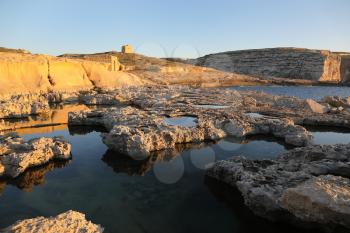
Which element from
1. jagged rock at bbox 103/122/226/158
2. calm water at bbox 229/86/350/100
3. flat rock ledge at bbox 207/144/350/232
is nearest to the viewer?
flat rock ledge at bbox 207/144/350/232

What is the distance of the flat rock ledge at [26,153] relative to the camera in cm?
1143

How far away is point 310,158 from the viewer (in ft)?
35.9

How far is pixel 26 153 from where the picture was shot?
1209cm

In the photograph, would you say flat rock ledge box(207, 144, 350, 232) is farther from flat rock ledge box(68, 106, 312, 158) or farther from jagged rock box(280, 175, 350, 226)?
flat rock ledge box(68, 106, 312, 158)

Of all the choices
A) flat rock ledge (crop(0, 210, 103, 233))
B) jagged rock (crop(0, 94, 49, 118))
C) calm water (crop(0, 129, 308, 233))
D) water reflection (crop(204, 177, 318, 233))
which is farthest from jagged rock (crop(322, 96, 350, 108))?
flat rock ledge (crop(0, 210, 103, 233))

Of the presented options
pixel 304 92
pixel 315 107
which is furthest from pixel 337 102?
pixel 304 92

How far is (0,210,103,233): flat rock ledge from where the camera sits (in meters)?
6.41

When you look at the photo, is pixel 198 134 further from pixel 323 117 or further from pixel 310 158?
pixel 323 117

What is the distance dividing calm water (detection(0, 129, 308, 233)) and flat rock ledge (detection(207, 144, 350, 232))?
19.9 inches

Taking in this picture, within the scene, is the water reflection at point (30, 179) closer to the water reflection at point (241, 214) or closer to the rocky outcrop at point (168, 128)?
the rocky outcrop at point (168, 128)

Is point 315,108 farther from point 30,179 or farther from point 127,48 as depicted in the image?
point 127,48

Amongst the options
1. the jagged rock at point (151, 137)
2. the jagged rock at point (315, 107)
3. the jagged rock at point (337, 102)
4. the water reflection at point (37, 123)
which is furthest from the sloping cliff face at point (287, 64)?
the jagged rock at point (151, 137)

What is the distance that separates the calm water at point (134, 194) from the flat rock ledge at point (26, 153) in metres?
0.37

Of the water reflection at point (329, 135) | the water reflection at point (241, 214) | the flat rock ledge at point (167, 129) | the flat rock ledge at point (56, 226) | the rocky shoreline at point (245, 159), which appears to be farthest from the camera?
the water reflection at point (329, 135)
